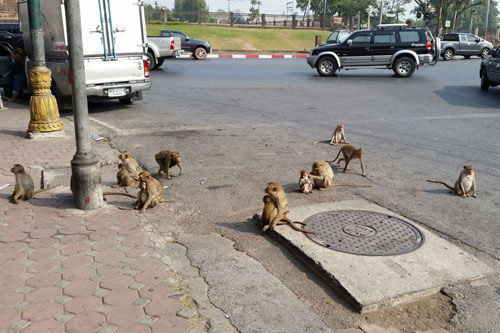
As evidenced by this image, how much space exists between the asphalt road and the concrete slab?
134 millimetres

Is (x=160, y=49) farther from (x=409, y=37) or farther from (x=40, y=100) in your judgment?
(x=40, y=100)

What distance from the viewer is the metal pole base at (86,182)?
5.34 metres

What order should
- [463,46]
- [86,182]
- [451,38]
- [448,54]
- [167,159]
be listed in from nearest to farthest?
[86,182]
[167,159]
[448,54]
[463,46]
[451,38]

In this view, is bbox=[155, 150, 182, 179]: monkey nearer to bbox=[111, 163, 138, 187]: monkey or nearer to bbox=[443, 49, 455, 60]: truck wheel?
bbox=[111, 163, 138, 187]: monkey

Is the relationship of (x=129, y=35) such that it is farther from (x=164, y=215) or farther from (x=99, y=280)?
(x=99, y=280)

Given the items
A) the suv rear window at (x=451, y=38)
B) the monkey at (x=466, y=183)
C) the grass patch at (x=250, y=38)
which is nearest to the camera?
the monkey at (x=466, y=183)

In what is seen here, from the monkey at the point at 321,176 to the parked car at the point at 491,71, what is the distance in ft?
40.2

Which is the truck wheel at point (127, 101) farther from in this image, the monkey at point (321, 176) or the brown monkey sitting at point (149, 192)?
the monkey at point (321, 176)

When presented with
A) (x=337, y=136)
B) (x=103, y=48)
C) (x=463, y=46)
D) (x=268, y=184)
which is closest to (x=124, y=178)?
(x=268, y=184)

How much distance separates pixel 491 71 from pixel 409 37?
560 cm

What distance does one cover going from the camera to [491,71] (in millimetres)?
15969

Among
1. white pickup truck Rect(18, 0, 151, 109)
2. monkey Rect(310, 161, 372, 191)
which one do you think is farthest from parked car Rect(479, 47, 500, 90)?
monkey Rect(310, 161, 372, 191)

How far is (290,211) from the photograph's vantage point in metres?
5.27

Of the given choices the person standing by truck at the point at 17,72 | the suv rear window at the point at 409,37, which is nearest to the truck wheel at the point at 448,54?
the suv rear window at the point at 409,37
